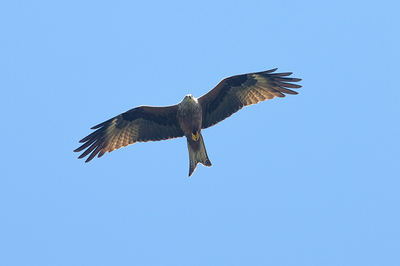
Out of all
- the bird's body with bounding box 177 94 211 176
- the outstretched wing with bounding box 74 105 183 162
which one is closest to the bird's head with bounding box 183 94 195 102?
the bird's body with bounding box 177 94 211 176

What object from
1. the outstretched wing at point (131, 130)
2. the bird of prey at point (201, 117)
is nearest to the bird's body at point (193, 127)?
the bird of prey at point (201, 117)

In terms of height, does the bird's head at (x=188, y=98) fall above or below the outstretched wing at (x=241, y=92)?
below

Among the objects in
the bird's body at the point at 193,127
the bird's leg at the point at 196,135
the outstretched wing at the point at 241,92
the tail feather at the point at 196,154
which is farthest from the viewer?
the outstretched wing at the point at 241,92

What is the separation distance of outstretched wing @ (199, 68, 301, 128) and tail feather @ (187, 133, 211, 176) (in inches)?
21.0

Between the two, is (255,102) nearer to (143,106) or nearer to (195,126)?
(195,126)

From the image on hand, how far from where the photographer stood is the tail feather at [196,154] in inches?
495

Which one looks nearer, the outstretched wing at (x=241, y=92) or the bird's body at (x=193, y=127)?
the bird's body at (x=193, y=127)

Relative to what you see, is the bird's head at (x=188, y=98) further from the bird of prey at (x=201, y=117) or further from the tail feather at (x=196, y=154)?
the tail feather at (x=196, y=154)

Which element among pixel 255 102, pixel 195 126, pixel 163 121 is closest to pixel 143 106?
pixel 163 121

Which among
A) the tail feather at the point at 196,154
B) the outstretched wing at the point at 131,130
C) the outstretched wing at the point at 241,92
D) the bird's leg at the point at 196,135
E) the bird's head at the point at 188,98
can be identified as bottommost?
the tail feather at the point at 196,154

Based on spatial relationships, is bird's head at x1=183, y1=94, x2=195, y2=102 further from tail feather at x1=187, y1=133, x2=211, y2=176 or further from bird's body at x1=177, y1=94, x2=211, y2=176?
tail feather at x1=187, y1=133, x2=211, y2=176

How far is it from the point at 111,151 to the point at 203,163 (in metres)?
2.38

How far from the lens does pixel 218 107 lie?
509 inches

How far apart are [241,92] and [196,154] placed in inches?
75.2
